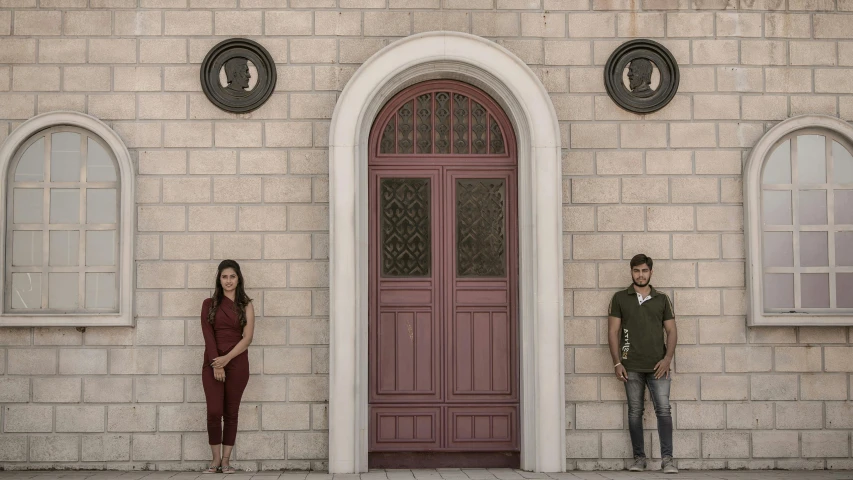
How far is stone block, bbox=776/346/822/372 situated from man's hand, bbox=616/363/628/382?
1.45 metres

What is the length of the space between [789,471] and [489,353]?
289cm

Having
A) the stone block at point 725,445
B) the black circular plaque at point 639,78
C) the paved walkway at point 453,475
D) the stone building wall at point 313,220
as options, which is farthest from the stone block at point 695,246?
the paved walkway at point 453,475

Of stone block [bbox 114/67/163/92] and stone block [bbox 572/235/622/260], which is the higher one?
stone block [bbox 114/67/163/92]

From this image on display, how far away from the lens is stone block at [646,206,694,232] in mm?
8836

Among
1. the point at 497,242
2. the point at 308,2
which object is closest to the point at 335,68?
the point at 308,2

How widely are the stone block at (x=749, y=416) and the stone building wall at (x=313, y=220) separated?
1 cm

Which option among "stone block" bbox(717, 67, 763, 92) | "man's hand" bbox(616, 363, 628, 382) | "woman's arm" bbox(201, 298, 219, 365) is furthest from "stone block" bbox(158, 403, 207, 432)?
"stone block" bbox(717, 67, 763, 92)

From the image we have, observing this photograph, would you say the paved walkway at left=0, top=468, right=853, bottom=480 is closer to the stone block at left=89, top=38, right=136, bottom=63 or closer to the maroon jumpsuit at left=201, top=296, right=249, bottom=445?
the maroon jumpsuit at left=201, top=296, right=249, bottom=445

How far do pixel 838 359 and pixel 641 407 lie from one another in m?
1.93

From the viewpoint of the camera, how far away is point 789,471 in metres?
8.69

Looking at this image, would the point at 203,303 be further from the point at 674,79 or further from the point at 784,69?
the point at 784,69

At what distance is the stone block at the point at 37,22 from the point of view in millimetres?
8789

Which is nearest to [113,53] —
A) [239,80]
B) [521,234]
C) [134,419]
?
[239,80]

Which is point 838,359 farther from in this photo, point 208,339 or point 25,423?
point 25,423
